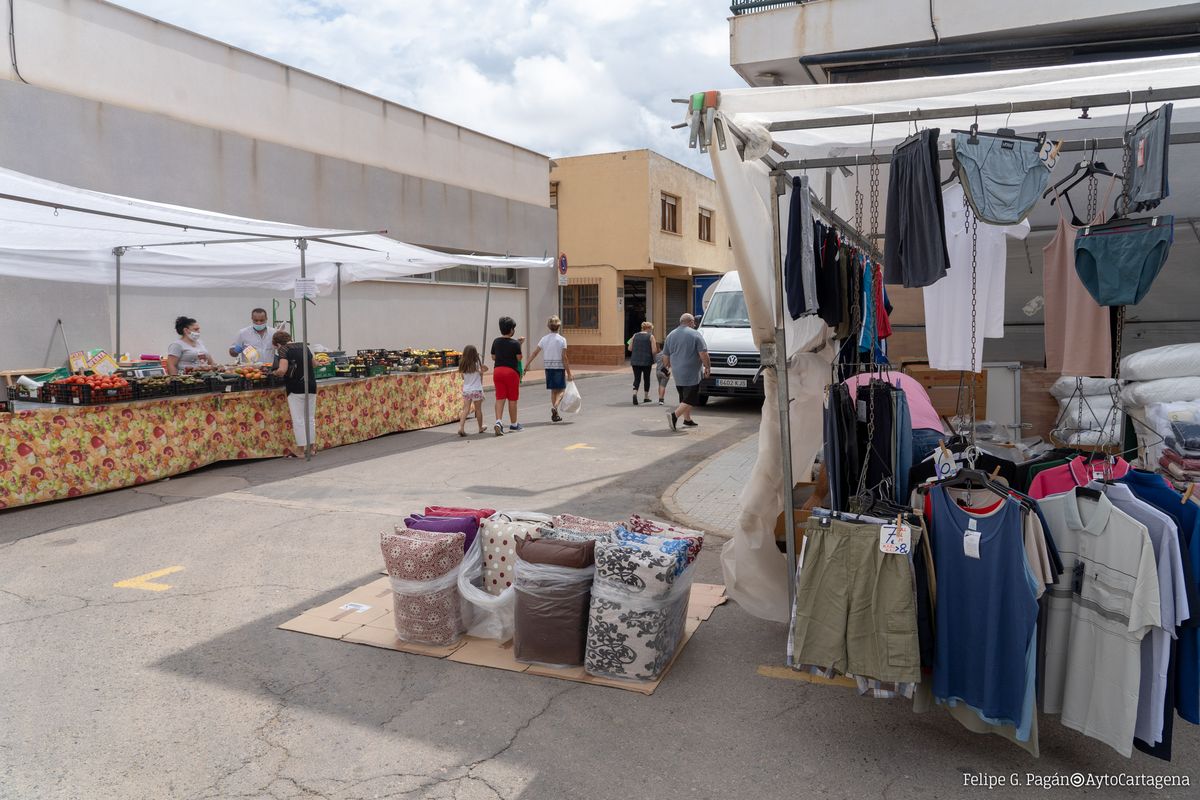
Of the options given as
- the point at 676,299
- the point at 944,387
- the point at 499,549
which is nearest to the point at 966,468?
the point at 499,549

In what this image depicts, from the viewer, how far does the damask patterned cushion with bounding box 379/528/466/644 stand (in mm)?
4461

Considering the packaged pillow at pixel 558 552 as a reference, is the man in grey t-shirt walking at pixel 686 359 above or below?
above

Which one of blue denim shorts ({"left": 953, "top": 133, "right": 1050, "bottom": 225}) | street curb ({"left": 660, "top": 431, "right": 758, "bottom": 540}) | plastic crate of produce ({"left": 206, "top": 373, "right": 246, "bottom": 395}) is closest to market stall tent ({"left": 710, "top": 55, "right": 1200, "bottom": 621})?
blue denim shorts ({"left": 953, "top": 133, "right": 1050, "bottom": 225})

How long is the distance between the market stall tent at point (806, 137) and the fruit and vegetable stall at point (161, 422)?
6919 mm

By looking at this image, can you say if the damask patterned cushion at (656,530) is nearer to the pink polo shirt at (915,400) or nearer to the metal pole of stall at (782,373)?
the metal pole of stall at (782,373)

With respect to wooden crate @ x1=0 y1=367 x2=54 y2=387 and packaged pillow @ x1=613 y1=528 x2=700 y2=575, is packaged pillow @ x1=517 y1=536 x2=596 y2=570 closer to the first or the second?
packaged pillow @ x1=613 y1=528 x2=700 y2=575

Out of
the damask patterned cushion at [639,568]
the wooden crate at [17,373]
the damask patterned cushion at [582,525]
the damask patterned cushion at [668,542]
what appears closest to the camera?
the damask patterned cushion at [639,568]

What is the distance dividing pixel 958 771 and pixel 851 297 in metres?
2.77

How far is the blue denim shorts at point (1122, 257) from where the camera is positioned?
3.66m

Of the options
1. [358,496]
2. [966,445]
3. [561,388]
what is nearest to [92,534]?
[358,496]

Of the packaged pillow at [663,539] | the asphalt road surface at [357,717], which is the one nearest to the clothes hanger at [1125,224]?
the asphalt road surface at [357,717]

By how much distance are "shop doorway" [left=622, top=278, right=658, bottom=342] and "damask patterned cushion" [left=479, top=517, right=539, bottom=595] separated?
26.2 metres

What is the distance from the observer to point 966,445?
4.61 metres

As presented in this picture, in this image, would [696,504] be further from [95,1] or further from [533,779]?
[95,1]
